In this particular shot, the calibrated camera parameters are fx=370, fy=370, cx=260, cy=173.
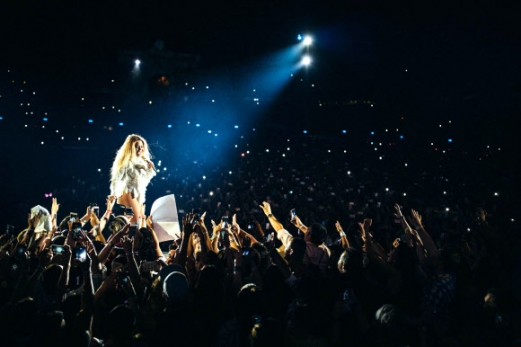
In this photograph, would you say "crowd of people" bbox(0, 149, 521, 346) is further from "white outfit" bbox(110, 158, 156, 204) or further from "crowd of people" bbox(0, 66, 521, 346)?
"white outfit" bbox(110, 158, 156, 204)

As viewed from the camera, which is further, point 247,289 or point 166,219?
point 166,219

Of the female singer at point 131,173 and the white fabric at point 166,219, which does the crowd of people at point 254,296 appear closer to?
the white fabric at point 166,219

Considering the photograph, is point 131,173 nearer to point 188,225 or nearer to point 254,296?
point 188,225

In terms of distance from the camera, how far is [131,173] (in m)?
5.99

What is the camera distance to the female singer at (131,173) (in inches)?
235

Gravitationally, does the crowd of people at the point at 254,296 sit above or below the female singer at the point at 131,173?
below

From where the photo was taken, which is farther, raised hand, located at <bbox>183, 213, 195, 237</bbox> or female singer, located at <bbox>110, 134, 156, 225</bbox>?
female singer, located at <bbox>110, 134, 156, 225</bbox>

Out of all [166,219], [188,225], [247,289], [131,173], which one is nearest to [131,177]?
[131,173]

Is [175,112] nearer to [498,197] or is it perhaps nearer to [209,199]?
[209,199]

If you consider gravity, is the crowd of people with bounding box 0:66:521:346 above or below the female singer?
below

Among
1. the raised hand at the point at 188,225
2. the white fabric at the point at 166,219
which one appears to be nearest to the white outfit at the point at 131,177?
the white fabric at the point at 166,219

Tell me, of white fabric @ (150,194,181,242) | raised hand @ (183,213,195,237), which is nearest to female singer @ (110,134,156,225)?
white fabric @ (150,194,181,242)

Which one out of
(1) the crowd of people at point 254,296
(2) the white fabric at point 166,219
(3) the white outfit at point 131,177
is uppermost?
(3) the white outfit at point 131,177

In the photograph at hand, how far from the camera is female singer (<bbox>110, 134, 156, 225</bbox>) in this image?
598 cm
